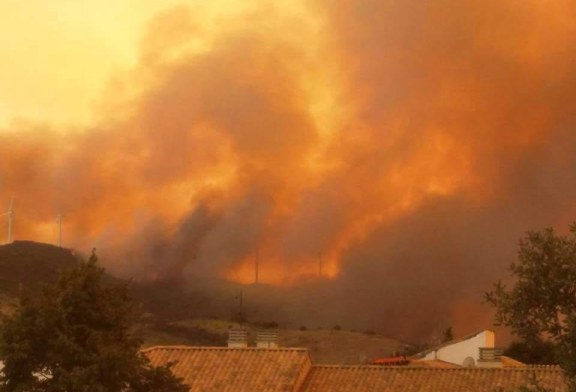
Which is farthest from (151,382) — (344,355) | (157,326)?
(157,326)

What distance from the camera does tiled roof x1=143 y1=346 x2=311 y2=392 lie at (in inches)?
2085

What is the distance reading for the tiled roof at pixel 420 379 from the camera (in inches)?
2098

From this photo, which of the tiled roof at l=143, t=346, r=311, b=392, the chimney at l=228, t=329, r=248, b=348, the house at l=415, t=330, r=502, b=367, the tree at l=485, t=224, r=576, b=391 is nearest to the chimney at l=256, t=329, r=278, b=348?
the chimney at l=228, t=329, r=248, b=348

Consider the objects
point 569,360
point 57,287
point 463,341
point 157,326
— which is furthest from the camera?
point 157,326

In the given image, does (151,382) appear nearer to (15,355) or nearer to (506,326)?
(15,355)

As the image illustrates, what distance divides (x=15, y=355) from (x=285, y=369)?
741 inches

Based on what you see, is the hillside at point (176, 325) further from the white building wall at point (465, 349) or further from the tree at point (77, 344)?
the tree at point (77, 344)

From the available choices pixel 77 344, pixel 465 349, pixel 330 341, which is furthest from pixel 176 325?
pixel 77 344

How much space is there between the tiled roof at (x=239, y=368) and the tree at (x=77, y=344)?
41.4ft

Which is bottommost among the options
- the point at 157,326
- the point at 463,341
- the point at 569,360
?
the point at 569,360

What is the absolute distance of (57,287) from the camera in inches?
1574

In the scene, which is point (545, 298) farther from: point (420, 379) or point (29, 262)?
point (29, 262)

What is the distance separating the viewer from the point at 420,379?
54.4 meters

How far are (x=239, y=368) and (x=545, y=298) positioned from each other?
30.1 metres
